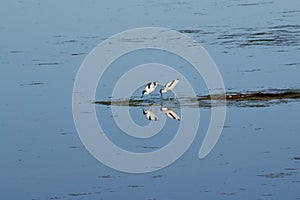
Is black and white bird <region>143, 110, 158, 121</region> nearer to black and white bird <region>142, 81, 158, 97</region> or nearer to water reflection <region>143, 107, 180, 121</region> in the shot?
water reflection <region>143, 107, 180, 121</region>

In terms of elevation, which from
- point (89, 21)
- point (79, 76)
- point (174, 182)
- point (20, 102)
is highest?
point (89, 21)

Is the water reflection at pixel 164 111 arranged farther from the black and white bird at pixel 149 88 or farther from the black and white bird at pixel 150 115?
the black and white bird at pixel 149 88

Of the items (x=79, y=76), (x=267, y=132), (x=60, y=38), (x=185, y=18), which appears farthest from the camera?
(x=185, y=18)

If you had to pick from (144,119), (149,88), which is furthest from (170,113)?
(149,88)

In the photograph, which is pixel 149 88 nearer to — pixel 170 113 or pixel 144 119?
pixel 170 113

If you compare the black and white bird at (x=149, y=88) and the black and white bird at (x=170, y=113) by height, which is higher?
the black and white bird at (x=149, y=88)

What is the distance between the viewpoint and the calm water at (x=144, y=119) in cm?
738

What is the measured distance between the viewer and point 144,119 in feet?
30.8

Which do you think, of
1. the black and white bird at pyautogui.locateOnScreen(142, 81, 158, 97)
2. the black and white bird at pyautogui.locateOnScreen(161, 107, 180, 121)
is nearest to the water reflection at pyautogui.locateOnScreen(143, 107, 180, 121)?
the black and white bird at pyautogui.locateOnScreen(161, 107, 180, 121)

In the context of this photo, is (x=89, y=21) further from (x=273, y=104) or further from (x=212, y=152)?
(x=212, y=152)

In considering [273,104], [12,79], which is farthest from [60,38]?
[273,104]

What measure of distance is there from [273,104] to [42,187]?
3.03 meters

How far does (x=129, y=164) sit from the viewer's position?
7.95m

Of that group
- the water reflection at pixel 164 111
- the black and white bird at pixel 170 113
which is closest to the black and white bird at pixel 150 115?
the water reflection at pixel 164 111
